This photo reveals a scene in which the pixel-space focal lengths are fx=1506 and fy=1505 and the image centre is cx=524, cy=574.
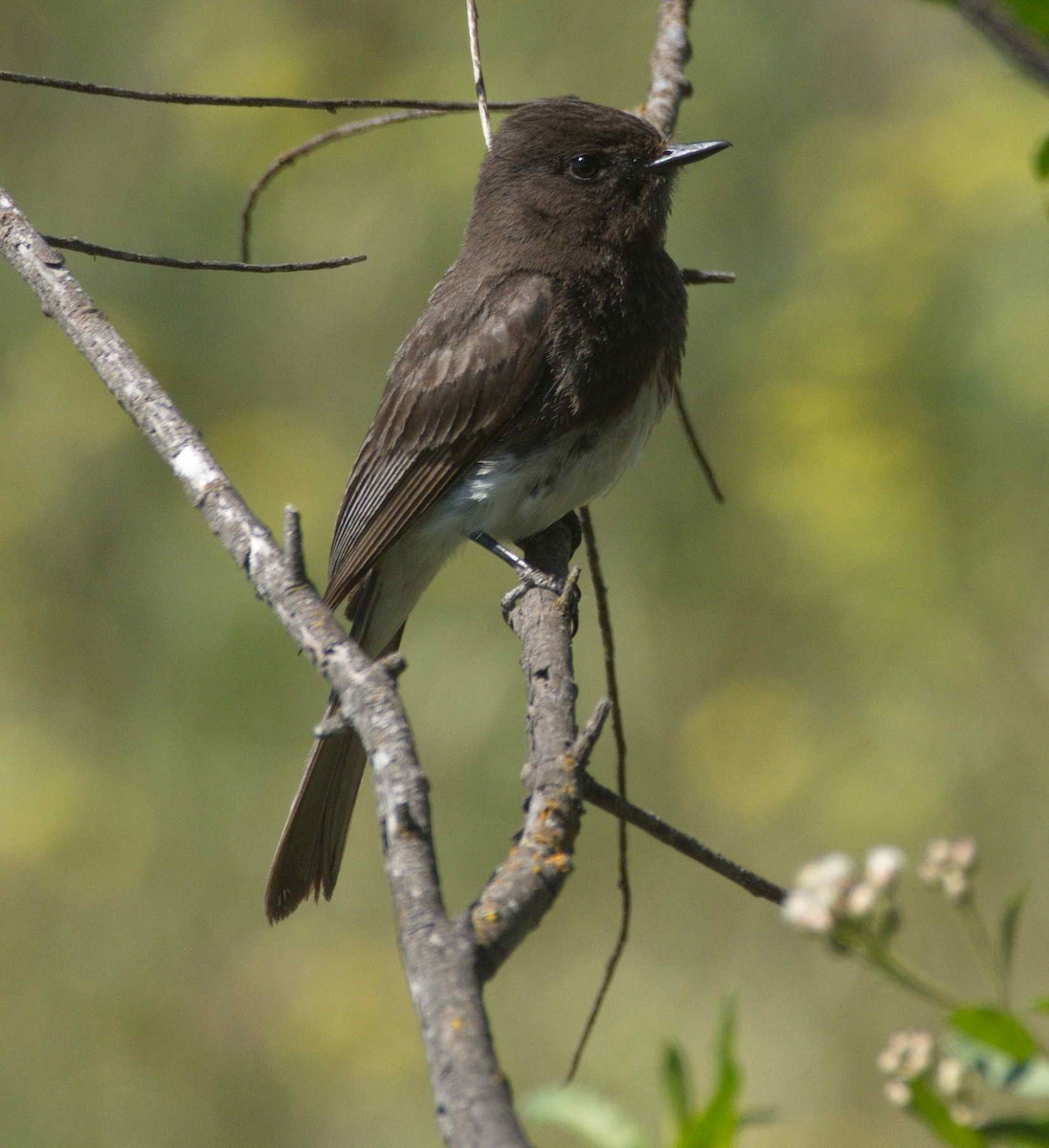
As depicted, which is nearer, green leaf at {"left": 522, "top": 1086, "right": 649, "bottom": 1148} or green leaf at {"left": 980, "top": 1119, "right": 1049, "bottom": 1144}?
green leaf at {"left": 980, "top": 1119, "right": 1049, "bottom": 1144}

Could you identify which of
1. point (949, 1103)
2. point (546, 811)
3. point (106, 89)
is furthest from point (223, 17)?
point (949, 1103)

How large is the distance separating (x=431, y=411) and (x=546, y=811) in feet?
7.71

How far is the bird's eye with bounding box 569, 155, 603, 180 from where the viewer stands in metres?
4.03

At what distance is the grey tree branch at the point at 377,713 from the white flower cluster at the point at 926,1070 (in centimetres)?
32

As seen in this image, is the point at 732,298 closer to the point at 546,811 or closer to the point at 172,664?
the point at 172,664

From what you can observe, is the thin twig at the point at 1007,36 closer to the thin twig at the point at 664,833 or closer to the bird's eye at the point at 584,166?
the thin twig at the point at 664,833

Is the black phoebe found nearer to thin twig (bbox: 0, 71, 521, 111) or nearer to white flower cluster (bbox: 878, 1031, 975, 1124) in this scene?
thin twig (bbox: 0, 71, 521, 111)

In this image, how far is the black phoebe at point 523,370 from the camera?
379 centimetres

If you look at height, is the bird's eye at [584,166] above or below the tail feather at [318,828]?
above

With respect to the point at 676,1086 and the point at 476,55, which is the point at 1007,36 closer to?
the point at 676,1086

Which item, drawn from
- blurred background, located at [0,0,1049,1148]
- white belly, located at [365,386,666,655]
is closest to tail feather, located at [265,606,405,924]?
white belly, located at [365,386,666,655]

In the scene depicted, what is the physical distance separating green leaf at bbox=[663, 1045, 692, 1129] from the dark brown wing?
2.64 m

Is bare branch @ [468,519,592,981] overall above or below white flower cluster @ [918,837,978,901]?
below

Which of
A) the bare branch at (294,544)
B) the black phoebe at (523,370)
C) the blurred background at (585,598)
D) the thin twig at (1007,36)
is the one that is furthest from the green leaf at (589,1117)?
the blurred background at (585,598)
